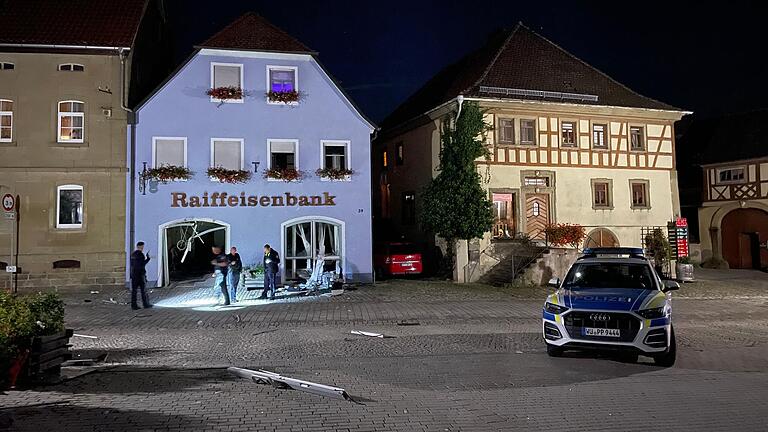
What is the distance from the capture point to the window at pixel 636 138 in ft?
90.0

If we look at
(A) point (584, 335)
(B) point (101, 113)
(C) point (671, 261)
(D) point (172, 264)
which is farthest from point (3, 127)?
(C) point (671, 261)

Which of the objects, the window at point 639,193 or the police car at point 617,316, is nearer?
the police car at point 617,316

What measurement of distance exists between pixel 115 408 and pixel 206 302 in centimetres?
1141

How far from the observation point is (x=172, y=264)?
23.0m

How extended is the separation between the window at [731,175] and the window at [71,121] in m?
34.4

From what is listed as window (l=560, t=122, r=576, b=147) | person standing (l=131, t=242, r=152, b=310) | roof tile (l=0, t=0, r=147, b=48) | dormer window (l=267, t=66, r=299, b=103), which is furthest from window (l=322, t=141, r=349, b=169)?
window (l=560, t=122, r=576, b=147)

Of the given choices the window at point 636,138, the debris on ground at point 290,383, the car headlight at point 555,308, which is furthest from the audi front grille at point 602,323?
the window at point 636,138

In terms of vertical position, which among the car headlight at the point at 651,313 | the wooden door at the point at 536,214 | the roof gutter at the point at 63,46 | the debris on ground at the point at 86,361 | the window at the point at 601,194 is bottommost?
the debris on ground at the point at 86,361

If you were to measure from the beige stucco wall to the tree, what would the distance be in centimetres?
1226

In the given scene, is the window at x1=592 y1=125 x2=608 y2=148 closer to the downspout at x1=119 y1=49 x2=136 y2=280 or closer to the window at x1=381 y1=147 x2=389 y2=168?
the window at x1=381 y1=147 x2=389 y2=168

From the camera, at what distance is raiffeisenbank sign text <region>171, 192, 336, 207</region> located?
71.2ft

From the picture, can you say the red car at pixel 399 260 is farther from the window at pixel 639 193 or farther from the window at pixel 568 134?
the window at pixel 639 193

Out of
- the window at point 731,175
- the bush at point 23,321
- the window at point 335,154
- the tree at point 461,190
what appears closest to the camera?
the bush at point 23,321

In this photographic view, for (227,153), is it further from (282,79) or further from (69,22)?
(69,22)
